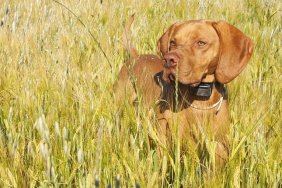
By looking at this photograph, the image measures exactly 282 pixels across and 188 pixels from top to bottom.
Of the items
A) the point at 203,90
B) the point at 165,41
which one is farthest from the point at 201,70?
the point at 165,41

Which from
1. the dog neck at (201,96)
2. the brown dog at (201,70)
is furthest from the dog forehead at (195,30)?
the dog neck at (201,96)

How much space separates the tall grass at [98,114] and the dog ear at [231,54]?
133 mm

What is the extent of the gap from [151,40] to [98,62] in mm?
948

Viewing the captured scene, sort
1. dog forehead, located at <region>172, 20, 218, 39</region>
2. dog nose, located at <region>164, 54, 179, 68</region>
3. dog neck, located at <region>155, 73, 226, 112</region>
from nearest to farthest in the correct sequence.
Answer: dog nose, located at <region>164, 54, 179, 68</region> < dog neck, located at <region>155, 73, 226, 112</region> < dog forehead, located at <region>172, 20, 218, 39</region>

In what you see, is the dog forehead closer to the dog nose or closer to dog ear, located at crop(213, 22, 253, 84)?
dog ear, located at crop(213, 22, 253, 84)

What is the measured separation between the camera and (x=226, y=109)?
254 centimetres

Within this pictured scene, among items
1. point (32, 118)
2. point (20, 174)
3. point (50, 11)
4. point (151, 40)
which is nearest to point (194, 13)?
point (151, 40)

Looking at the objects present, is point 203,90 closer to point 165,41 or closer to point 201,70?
point 201,70

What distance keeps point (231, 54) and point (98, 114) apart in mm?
941

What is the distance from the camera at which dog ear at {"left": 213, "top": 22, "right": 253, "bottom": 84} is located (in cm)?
253

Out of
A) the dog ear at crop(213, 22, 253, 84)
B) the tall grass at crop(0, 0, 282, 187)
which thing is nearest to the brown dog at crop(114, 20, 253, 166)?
the dog ear at crop(213, 22, 253, 84)

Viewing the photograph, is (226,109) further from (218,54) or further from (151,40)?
(151,40)

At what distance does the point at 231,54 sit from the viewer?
2.57 meters

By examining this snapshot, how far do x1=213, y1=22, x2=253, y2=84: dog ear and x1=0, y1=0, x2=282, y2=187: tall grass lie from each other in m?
0.13
